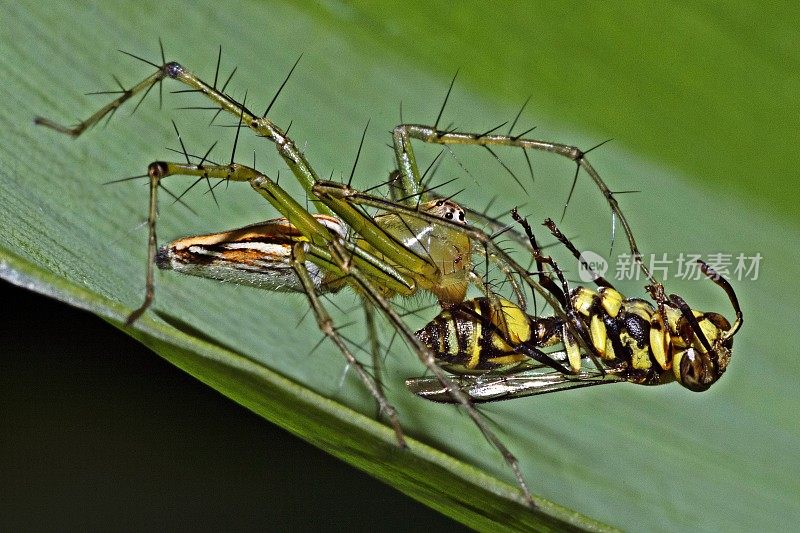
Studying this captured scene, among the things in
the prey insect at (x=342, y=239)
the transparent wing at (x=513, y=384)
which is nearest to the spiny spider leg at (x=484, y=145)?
the prey insect at (x=342, y=239)

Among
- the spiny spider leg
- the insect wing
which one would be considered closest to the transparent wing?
the insect wing

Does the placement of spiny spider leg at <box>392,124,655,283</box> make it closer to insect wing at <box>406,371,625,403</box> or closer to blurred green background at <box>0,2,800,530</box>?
blurred green background at <box>0,2,800,530</box>

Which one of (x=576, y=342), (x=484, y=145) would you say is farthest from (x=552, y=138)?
(x=576, y=342)

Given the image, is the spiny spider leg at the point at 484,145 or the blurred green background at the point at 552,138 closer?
the blurred green background at the point at 552,138

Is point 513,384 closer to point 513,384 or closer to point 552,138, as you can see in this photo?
point 513,384

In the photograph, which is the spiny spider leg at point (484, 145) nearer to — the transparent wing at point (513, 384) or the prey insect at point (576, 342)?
the prey insect at point (576, 342)

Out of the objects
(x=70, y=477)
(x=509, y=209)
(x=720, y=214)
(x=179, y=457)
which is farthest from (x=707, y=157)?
(x=70, y=477)
